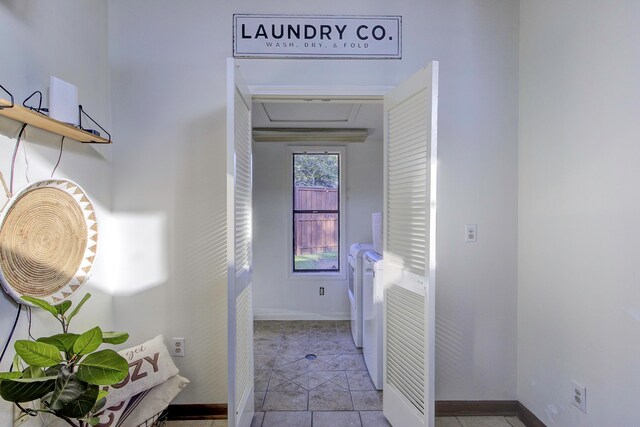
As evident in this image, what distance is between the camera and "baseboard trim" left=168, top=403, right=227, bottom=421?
6.55ft

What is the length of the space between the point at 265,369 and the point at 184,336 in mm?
1032

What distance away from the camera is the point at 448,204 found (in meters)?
2.02

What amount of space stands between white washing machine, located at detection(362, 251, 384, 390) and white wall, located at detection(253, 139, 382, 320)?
1268 mm

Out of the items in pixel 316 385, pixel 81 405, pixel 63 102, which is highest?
pixel 63 102

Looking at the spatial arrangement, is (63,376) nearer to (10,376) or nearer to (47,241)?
(10,376)

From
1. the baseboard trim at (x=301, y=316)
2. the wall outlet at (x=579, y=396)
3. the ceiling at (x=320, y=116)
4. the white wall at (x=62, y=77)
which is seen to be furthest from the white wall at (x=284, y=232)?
the wall outlet at (x=579, y=396)

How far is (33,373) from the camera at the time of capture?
38.0 inches

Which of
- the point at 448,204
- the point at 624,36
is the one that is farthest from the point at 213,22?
the point at 624,36

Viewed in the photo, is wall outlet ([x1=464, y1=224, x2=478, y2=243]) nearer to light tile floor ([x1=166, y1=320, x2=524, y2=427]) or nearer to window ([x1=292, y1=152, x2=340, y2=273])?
light tile floor ([x1=166, y1=320, x2=524, y2=427])

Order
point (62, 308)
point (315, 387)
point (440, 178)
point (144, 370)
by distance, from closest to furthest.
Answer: point (62, 308)
point (144, 370)
point (440, 178)
point (315, 387)

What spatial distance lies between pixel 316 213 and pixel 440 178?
237cm

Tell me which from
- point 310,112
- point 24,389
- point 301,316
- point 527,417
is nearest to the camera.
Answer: point 24,389

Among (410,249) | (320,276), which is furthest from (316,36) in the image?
(320,276)

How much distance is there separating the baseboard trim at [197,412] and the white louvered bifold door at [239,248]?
22cm
